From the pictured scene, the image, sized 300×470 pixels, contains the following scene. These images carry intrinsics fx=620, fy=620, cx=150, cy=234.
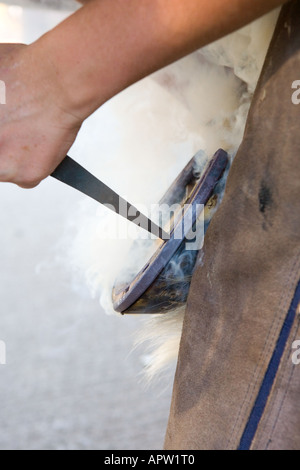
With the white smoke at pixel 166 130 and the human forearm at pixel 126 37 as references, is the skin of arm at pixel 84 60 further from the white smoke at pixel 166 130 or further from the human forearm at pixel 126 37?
the white smoke at pixel 166 130

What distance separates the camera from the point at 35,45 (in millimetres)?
453

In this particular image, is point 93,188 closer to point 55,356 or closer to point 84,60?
point 84,60

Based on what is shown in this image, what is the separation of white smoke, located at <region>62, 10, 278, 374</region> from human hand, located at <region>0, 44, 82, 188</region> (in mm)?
190

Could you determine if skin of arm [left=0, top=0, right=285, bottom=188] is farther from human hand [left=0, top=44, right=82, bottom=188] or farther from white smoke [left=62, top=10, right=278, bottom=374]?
white smoke [left=62, top=10, right=278, bottom=374]

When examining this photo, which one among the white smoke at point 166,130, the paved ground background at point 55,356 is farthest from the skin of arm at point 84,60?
the paved ground background at point 55,356

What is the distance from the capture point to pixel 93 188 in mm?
531

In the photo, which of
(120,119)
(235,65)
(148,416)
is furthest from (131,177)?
(148,416)

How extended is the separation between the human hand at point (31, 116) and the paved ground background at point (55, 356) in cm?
68

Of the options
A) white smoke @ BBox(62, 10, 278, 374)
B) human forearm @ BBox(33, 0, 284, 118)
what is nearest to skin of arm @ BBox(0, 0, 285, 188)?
human forearm @ BBox(33, 0, 284, 118)

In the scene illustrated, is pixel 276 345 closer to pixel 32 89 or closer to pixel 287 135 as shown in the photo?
pixel 287 135

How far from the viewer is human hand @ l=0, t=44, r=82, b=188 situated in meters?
0.45

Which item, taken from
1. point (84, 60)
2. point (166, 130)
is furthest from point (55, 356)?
point (84, 60)

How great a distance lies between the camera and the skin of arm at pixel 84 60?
41cm

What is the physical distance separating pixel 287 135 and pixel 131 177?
292 mm
